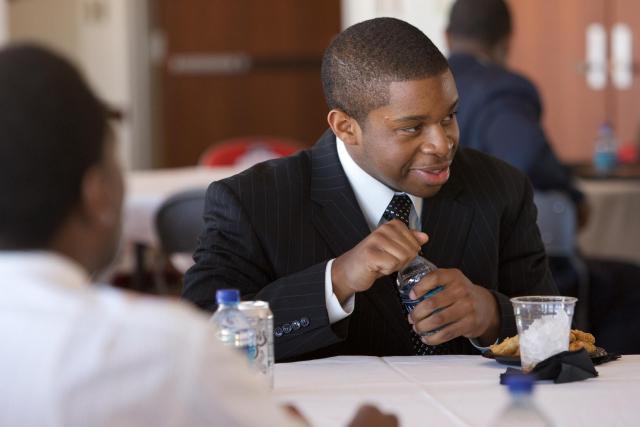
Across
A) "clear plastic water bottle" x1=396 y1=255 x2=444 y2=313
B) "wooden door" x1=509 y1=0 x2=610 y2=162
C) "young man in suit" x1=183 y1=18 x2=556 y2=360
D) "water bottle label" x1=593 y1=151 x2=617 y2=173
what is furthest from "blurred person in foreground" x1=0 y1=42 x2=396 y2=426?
"wooden door" x1=509 y1=0 x2=610 y2=162

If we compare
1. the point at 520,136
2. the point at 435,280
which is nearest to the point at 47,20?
the point at 520,136

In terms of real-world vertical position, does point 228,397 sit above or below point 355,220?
above

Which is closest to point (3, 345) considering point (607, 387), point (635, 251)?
point (607, 387)

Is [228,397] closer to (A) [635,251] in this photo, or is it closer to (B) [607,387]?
(B) [607,387]

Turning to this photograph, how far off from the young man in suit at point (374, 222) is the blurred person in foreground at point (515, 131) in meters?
1.70

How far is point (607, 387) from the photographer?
6.15ft

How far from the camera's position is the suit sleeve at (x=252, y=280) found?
85.4 inches

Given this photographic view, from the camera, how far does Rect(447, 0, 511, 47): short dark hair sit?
436 cm

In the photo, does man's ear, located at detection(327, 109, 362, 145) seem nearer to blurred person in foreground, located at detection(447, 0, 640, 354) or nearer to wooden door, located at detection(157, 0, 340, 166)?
blurred person in foreground, located at detection(447, 0, 640, 354)

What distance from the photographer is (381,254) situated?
6.63 ft

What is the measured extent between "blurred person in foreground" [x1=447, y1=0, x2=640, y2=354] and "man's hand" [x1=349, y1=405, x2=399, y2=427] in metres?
2.79

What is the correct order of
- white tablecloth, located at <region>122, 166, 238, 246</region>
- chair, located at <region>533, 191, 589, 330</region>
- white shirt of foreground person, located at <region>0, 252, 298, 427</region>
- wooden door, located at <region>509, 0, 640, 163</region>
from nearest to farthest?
white shirt of foreground person, located at <region>0, 252, 298, 427</region> → chair, located at <region>533, 191, 589, 330</region> → white tablecloth, located at <region>122, 166, 238, 246</region> → wooden door, located at <region>509, 0, 640, 163</region>

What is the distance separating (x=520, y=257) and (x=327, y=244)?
0.44 m

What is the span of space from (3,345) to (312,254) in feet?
4.13
